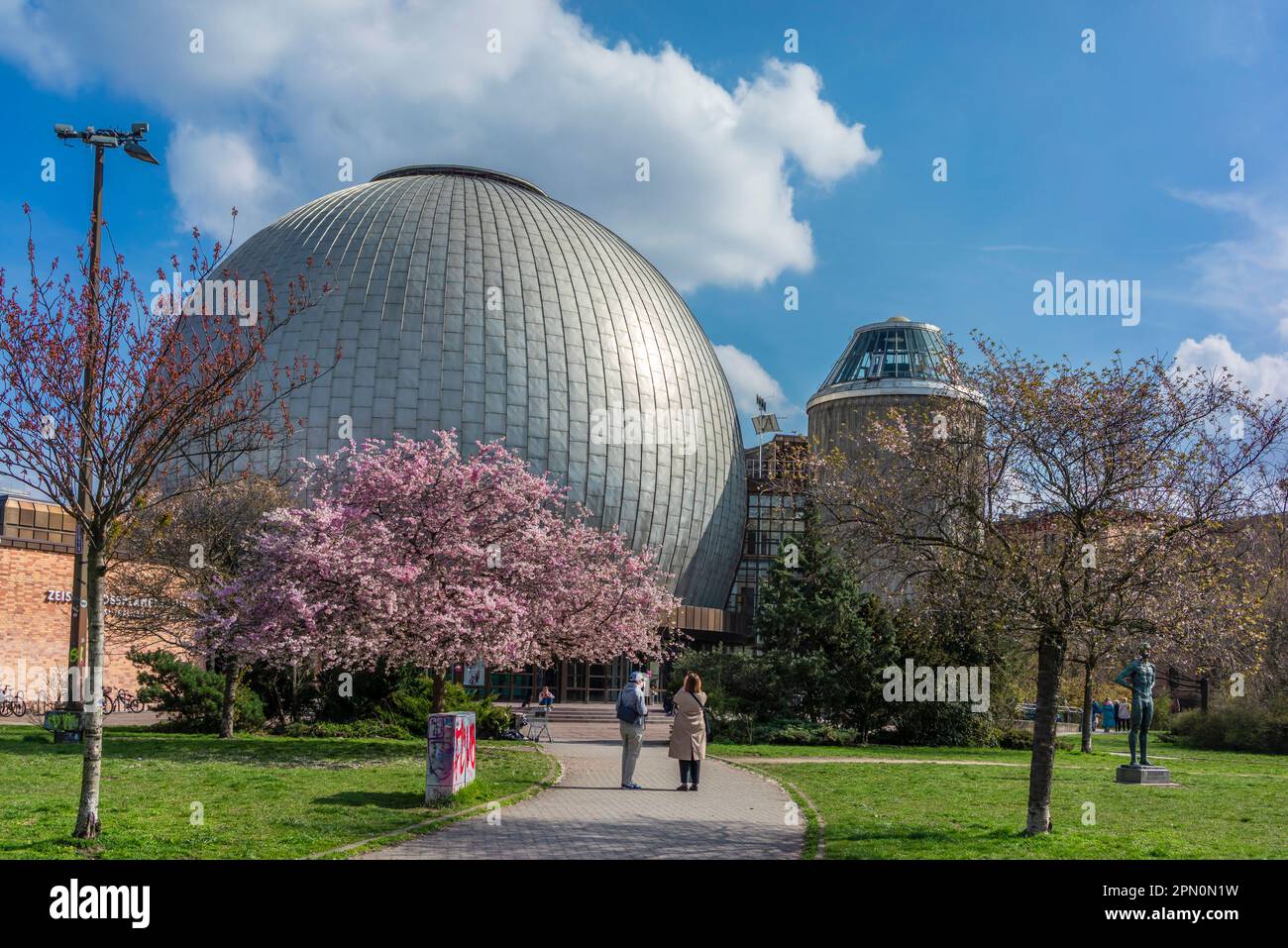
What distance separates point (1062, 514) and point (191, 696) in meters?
20.4

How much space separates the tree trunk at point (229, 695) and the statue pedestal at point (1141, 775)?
17827 millimetres

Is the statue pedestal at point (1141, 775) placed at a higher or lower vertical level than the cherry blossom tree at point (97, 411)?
lower

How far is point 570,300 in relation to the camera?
41219 millimetres

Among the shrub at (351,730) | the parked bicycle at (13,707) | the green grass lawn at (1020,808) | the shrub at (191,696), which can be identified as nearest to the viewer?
the green grass lawn at (1020,808)

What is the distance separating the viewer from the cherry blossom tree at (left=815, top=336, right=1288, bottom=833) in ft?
38.2

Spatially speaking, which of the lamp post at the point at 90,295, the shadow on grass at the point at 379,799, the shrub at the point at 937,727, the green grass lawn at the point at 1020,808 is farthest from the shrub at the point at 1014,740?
the lamp post at the point at 90,295

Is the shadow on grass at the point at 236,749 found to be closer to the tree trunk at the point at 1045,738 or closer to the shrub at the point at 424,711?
the shrub at the point at 424,711

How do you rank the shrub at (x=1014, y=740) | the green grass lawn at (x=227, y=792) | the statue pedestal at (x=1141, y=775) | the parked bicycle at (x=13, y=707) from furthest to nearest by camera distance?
the parked bicycle at (x=13, y=707) < the shrub at (x=1014, y=740) < the statue pedestal at (x=1141, y=775) < the green grass lawn at (x=227, y=792)

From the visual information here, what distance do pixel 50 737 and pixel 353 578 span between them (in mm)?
7950

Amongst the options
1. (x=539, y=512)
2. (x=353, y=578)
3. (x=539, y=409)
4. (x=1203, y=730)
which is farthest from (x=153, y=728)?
(x=1203, y=730)

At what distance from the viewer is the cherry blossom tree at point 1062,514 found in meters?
11.6

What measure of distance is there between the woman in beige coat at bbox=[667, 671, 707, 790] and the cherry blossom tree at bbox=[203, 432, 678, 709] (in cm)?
494

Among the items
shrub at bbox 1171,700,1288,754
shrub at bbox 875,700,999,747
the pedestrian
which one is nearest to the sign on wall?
the pedestrian
